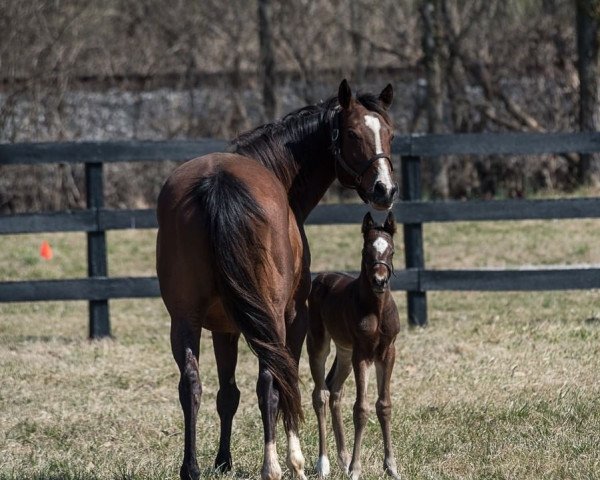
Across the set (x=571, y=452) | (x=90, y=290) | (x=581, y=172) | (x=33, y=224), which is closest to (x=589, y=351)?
(x=571, y=452)

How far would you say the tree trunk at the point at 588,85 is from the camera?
16.2 m

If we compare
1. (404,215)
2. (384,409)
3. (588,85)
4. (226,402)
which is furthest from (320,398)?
(588,85)

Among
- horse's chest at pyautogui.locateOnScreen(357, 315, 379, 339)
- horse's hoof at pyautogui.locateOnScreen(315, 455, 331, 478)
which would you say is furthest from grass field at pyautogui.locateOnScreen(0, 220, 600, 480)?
horse's chest at pyautogui.locateOnScreen(357, 315, 379, 339)

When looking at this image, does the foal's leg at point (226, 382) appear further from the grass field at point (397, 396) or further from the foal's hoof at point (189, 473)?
the foal's hoof at point (189, 473)

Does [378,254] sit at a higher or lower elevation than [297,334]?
higher

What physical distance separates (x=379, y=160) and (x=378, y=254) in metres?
0.50

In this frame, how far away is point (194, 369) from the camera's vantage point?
4.90 metres

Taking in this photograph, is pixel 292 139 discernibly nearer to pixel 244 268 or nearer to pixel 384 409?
pixel 244 268

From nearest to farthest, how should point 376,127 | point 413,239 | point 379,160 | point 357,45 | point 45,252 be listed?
point 379,160
point 376,127
point 413,239
point 45,252
point 357,45

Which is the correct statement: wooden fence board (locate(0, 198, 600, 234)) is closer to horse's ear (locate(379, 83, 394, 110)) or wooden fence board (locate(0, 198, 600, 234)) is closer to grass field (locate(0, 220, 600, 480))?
grass field (locate(0, 220, 600, 480))

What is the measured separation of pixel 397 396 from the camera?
7.38 metres

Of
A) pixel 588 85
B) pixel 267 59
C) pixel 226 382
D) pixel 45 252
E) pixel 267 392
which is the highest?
pixel 267 59

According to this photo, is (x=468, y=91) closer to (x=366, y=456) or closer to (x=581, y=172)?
(x=581, y=172)

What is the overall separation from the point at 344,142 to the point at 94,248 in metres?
4.52
